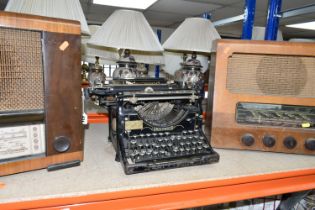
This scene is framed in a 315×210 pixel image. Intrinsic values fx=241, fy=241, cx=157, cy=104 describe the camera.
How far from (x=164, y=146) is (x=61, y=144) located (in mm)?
289

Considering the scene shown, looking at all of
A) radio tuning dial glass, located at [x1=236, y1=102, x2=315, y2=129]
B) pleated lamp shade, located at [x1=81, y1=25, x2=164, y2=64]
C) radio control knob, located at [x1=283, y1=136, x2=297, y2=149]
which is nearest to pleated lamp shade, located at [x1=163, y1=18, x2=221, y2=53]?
pleated lamp shade, located at [x1=81, y1=25, x2=164, y2=64]

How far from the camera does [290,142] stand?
82 centimetres

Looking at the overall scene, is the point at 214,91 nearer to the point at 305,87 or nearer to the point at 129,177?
the point at 305,87

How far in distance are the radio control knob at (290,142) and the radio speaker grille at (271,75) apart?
0.49 ft

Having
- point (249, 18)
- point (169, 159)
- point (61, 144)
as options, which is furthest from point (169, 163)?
point (249, 18)

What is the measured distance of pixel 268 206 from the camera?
3.88 feet

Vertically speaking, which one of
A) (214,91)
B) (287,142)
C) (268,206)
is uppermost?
(214,91)

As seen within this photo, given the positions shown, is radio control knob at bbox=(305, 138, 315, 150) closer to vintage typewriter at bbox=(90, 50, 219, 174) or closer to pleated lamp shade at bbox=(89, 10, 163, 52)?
vintage typewriter at bbox=(90, 50, 219, 174)

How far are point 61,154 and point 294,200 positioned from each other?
103cm

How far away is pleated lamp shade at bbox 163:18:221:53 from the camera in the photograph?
1.27 metres

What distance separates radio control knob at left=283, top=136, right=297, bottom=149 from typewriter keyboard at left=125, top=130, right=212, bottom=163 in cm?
29

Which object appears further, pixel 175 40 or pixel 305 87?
pixel 175 40

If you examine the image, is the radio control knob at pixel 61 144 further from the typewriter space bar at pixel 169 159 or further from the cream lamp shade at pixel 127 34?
the cream lamp shade at pixel 127 34

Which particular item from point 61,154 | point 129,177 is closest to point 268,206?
point 129,177
